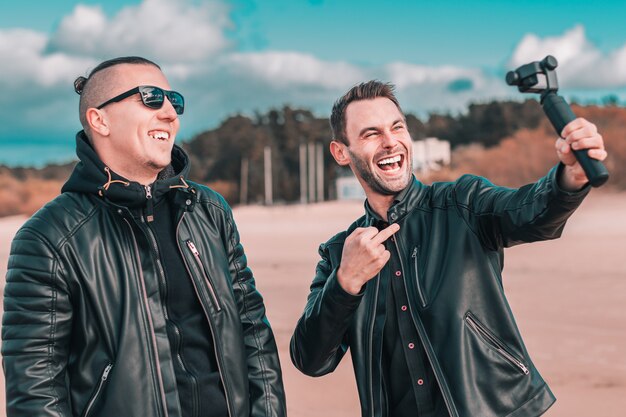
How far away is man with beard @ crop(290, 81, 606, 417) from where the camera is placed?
9.71 ft

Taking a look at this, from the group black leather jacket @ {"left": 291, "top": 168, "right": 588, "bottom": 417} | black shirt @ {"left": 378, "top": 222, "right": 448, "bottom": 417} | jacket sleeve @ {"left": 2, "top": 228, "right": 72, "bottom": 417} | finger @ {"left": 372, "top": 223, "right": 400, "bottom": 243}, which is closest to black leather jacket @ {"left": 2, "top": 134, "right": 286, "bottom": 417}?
jacket sleeve @ {"left": 2, "top": 228, "right": 72, "bottom": 417}

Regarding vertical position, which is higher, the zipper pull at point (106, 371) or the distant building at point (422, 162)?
the distant building at point (422, 162)

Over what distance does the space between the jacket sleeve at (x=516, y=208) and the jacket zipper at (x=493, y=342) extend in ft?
1.19

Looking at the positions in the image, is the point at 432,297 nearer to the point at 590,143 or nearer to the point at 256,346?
the point at 256,346

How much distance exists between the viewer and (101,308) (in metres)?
2.87

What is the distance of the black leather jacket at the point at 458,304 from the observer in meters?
2.96

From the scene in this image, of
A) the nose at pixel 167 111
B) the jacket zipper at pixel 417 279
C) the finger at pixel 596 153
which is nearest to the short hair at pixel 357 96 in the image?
the jacket zipper at pixel 417 279

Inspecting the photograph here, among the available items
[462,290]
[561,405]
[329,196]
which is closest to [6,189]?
[329,196]

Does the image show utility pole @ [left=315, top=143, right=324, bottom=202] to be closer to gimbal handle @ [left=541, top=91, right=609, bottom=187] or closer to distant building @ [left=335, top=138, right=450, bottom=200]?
distant building @ [left=335, top=138, right=450, bottom=200]

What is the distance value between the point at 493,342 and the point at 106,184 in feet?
5.52

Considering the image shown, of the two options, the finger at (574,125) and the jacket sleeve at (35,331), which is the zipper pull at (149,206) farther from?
the finger at (574,125)

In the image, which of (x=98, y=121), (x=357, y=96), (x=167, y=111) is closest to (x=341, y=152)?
(x=357, y=96)

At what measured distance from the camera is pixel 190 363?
9.96ft

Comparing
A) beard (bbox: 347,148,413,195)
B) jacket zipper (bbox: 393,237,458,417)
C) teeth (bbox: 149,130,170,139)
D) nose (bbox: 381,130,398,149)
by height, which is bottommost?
jacket zipper (bbox: 393,237,458,417)
